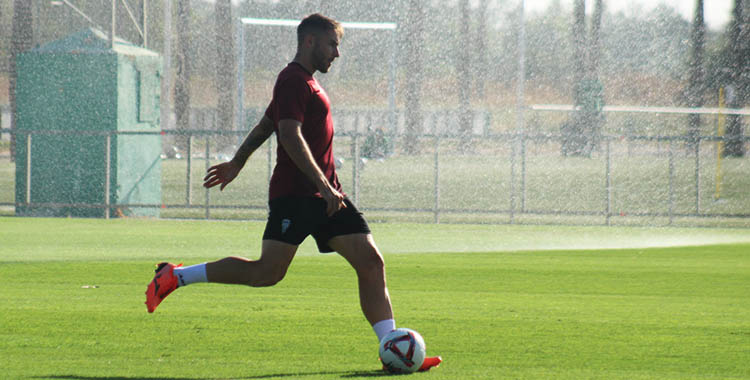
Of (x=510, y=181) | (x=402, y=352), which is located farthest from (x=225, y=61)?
(x=402, y=352)

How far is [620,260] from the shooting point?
1233cm

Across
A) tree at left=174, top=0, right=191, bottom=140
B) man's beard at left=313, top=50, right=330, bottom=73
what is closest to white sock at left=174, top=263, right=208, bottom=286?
man's beard at left=313, top=50, right=330, bottom=73

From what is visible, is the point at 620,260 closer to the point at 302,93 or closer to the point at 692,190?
the point at 302,93

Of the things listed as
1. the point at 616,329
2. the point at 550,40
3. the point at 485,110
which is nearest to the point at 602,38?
the point at 550,40

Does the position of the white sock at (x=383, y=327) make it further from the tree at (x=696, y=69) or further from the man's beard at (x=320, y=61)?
the tree at (x=696, y=69)

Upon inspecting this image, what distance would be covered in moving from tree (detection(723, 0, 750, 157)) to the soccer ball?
2501 centimetres

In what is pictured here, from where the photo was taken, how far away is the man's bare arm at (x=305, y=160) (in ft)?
18.6

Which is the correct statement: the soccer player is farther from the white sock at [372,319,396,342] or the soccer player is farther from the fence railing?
the fence railing

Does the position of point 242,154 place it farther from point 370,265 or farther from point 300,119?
point 370,265

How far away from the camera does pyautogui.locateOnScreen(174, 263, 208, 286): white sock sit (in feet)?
19.9

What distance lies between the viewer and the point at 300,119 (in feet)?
19.0

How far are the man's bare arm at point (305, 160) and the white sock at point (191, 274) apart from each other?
0.79 m

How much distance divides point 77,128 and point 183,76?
10.0m

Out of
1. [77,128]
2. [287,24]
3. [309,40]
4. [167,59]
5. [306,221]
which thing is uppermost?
[287,24]
